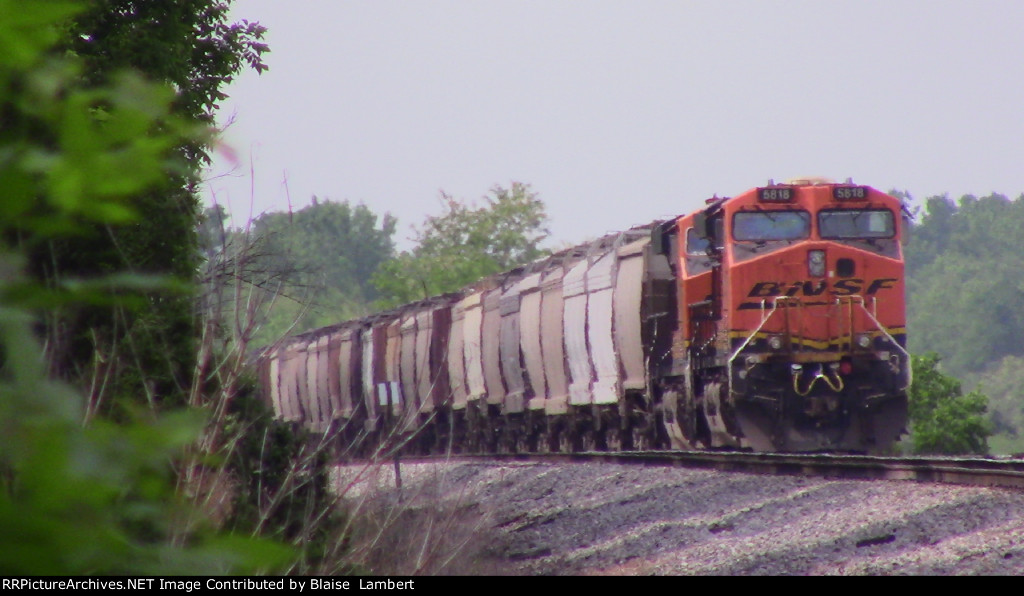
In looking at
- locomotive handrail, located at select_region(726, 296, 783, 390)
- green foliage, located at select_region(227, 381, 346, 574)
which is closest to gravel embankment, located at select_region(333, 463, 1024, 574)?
green foliage, located at select_region(227, 381, 346, 574)

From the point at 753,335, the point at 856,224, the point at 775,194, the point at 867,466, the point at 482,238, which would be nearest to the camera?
the point at 867,466

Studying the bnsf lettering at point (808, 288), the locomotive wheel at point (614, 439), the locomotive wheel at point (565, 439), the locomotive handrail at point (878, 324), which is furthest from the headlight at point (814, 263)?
the locomotive wheel at point (565, 439)

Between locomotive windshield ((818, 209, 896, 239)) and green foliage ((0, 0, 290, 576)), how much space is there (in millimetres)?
16332

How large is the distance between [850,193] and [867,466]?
6190mm

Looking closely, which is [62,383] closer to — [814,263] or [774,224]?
[814,263]

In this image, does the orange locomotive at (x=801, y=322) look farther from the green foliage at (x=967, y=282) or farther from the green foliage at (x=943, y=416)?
the green foliage at (x=967, y=282)

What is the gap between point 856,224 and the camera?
1705 cm

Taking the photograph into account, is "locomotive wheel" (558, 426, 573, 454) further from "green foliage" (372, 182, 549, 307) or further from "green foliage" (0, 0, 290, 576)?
"green foliage" (372, 182, 549, 307)

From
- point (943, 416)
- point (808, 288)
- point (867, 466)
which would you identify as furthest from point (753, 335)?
point (943, 416)

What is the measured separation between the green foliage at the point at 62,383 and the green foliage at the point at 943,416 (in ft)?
104

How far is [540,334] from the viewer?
23844mm

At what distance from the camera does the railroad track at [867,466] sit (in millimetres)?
10586

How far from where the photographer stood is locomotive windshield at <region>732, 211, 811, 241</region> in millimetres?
16844
